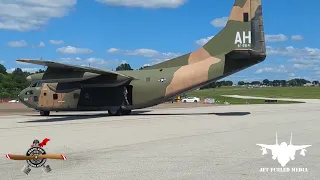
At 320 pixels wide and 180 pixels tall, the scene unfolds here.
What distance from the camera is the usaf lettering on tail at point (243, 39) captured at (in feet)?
90.8

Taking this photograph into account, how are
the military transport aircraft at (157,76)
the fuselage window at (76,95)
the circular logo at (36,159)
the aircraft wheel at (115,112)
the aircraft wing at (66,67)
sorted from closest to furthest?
the circular logo at (36,159) → the aircraft wing at (66,67) → the military transport aircraft at (157,76) → the aircraft wheel at (115,112) → the fuselage window at (76,95)

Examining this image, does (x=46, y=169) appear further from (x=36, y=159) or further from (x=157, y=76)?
(x=157, y=76)

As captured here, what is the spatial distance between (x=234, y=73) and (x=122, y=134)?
14303 millimetres

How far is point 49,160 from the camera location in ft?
32.0

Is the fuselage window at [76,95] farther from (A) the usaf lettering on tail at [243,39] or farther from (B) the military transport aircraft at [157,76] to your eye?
(A) the usaf lettering on tail at [243,39]

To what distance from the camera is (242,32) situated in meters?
28.0

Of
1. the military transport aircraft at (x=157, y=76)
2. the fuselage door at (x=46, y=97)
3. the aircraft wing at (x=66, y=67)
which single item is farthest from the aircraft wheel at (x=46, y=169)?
the fuselage door at (x=46, y=97)

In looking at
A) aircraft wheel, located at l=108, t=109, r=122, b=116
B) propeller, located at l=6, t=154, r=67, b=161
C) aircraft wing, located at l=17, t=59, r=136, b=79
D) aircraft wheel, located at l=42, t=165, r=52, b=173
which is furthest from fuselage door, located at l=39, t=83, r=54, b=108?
aircraft wheel, located at l=42, t=165, r=52, b=173

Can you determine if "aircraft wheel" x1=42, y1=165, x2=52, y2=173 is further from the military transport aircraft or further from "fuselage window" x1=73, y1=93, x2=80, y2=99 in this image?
"fuselage window" x1=73, y1=93, x2=80, y2=99

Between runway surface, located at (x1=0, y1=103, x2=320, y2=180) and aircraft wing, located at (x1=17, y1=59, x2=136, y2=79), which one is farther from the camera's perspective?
aircraft wing, located at (x1=17, y1=59, x2=136, y2=79)

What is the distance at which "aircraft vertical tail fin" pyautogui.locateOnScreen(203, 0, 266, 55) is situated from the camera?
27516 mm

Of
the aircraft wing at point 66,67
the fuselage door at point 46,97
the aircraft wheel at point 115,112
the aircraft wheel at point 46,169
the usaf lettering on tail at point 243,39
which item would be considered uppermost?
the usaf lettering on tail at point 243,39

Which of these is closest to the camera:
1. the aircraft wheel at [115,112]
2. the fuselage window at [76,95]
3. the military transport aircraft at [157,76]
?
the military transport aircraft at [157,76]

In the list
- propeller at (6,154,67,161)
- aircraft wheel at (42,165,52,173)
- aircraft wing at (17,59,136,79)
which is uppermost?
aircraft wing at (17,59,136,79)
